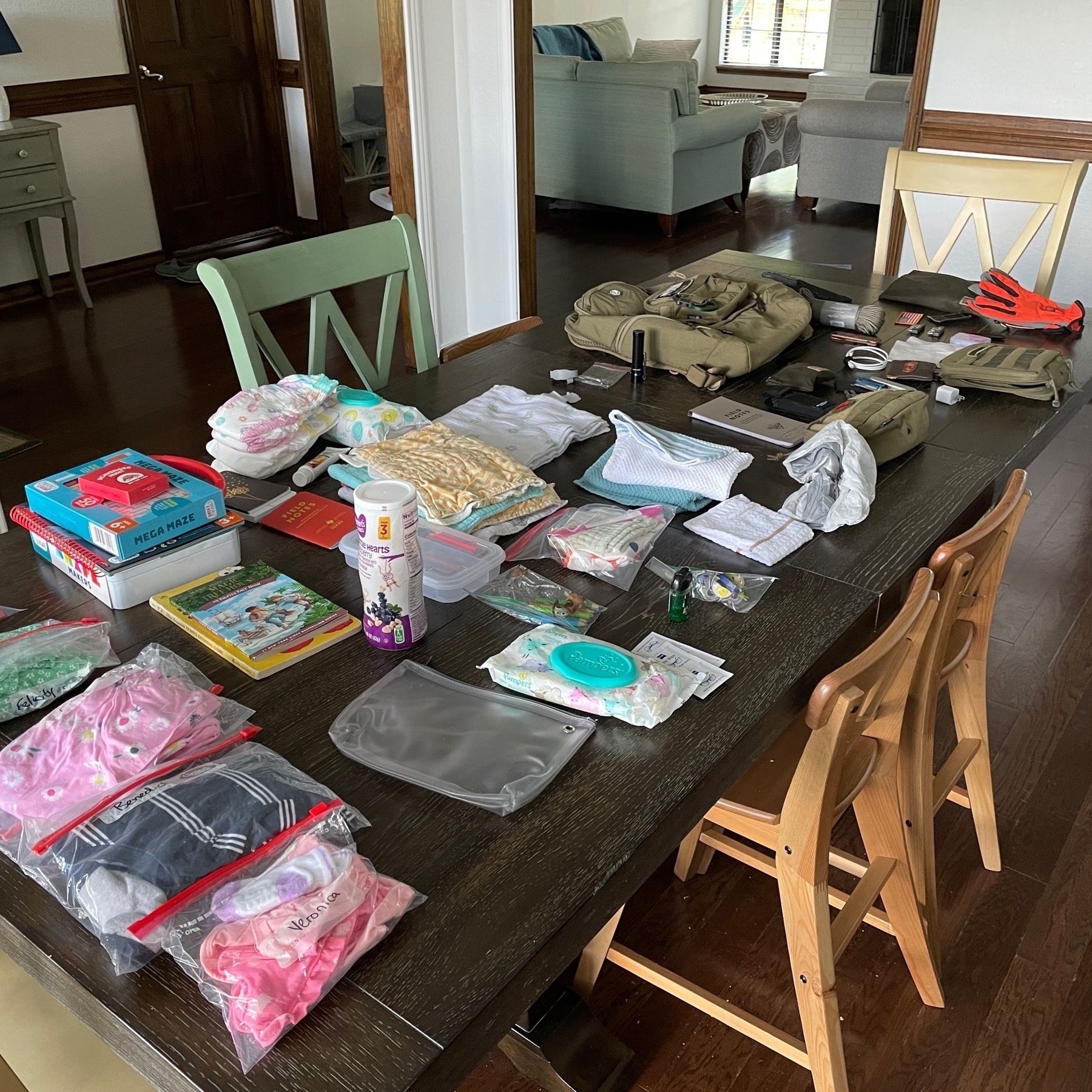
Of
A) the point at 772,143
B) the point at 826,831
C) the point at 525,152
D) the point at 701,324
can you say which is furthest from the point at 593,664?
the point at 772,143

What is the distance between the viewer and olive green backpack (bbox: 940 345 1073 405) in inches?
75.2

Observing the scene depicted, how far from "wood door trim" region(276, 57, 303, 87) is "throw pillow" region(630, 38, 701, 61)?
3.13 metres

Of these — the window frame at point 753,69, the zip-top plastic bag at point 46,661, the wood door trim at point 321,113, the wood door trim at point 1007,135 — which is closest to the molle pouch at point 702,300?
the zip-top plastic bag at point 46,661

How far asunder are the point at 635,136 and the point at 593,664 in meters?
5.40

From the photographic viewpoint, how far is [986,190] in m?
2.74

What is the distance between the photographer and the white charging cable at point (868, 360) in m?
2.08

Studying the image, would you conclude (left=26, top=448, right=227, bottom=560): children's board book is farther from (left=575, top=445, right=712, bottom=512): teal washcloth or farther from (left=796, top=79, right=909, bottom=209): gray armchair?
(left=796, top=79, right=909, bottom=209): gray armchair

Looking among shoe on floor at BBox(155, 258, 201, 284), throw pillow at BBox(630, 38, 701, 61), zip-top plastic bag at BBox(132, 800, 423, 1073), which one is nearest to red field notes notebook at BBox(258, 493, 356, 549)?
zip-top plastic bag at BBox(132, 800, 423, 1073)

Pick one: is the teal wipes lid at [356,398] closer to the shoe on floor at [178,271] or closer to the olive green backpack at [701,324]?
the olive green backpack at [701,324]

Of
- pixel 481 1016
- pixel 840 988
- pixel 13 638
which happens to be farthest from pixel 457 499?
pixel 840 988

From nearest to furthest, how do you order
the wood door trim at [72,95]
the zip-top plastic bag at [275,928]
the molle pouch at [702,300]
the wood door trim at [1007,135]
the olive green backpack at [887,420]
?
the zip-top plastic bag at [275,928] → the olive green backpack at [887,420] → the molle pouch at [702,300] → the wood door trim at [1007,135] → the wood door trim at [72,95]

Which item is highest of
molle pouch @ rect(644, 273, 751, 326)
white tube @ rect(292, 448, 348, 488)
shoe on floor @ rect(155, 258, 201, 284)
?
molle pouch @ rect(644, 273, 751, 326)

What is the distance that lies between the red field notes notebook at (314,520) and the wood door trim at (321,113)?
4901 millimetres

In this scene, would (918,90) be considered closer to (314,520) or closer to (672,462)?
(672,462)
